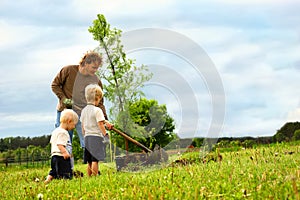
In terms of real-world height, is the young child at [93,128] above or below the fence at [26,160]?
above

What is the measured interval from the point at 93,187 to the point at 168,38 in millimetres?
4304

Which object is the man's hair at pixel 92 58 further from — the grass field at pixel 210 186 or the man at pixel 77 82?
the grass field at pixel 210 186

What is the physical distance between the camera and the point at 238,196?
351 cm

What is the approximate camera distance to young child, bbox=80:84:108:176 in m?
7.70

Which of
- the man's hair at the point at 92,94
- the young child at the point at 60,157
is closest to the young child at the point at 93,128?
the man's hair at the point at 92,94

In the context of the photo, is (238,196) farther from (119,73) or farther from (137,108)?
(119,73)

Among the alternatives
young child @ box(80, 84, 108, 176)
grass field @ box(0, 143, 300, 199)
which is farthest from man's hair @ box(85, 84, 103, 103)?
grass field @ box(0, 143, 300, 199)

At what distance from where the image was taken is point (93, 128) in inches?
308

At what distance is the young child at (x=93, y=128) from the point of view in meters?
7.70

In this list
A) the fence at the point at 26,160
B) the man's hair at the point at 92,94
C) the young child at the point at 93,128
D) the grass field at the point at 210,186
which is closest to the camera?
the grass field at the point at 210,186

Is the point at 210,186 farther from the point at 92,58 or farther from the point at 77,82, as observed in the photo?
the point at 77,82

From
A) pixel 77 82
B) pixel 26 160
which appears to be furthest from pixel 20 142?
pixel 77 82

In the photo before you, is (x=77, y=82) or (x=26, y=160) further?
(x=26, y=160)

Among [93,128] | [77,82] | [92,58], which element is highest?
[92,58]
